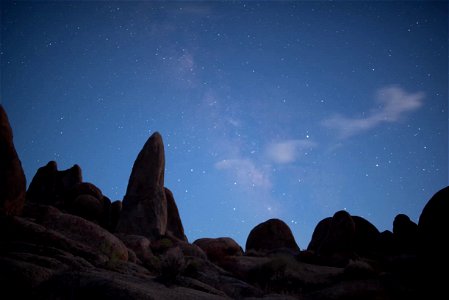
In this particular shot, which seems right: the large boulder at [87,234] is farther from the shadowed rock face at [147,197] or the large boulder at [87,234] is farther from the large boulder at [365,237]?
the large boulder at [365,237]

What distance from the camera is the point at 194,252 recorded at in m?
23.3

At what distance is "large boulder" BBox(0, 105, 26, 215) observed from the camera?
14414mm

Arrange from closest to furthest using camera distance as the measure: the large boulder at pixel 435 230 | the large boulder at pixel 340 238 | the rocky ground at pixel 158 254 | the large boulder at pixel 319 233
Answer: the rocky ground at pixel 158 254 → the large boulder at pixel 435 230 → the large boulder at pixel 340 238 → the large boulder at pixel 319 233

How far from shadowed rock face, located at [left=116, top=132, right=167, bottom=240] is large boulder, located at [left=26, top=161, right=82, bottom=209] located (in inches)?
398

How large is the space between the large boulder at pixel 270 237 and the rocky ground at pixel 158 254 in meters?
0.14

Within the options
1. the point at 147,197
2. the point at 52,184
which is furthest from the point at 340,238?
the point at 52,184

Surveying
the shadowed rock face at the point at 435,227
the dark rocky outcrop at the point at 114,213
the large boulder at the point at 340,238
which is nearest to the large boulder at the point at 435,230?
the shadowed rock face at the point at 435,227

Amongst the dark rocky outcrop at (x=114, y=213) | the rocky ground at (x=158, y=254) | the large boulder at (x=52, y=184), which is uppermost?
the large boulder at (x=52, y=184)

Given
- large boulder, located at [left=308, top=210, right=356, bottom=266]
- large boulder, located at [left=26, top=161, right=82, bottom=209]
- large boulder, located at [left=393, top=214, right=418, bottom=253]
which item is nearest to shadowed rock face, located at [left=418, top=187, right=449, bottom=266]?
large boulder, located at [left=308, top=210, right=356, bottom=266]

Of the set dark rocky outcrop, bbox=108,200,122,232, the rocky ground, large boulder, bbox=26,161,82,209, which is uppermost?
large boulder, bbox=26,161,82,209

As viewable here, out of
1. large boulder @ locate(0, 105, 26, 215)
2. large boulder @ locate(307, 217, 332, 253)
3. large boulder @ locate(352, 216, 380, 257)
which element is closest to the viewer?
large boulder @ locate(0, 105, 26, 215)

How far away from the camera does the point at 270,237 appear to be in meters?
37.3

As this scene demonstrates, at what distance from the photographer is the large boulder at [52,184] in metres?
36.9

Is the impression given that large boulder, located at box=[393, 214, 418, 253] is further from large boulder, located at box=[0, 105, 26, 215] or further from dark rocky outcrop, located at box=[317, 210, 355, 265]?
large boulder, located at box=[0, 105, 26, 215]
